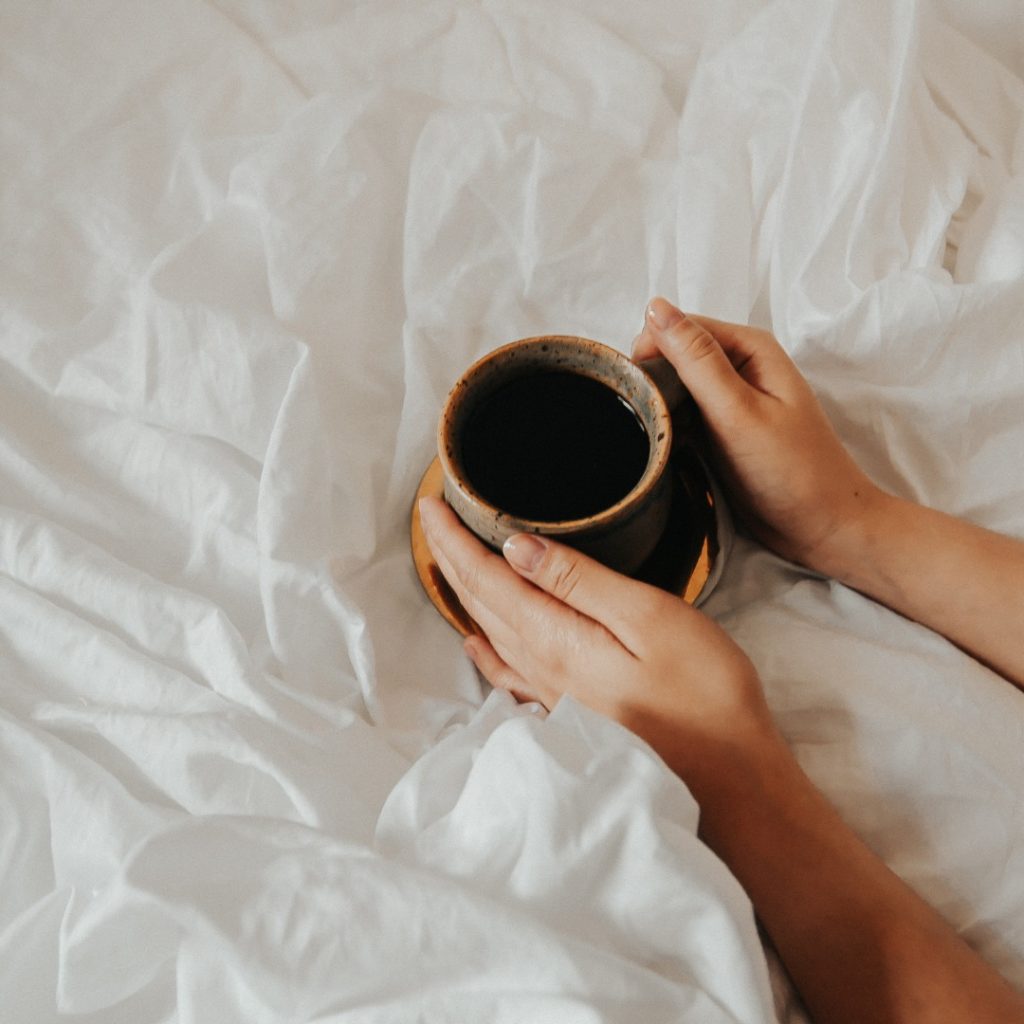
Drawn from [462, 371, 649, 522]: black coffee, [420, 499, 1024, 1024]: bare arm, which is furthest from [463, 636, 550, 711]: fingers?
[462, 371, 649, 522]: black coffee

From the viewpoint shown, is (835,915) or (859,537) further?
(859,537)

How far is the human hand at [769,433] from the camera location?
60 centimetres

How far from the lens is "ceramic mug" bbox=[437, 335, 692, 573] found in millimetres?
533

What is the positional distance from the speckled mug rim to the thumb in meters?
0.05

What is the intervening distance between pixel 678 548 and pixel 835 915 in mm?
235

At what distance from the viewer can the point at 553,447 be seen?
58cm

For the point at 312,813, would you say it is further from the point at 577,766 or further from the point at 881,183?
the point at 881,183

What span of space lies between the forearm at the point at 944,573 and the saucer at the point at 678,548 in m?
0.07

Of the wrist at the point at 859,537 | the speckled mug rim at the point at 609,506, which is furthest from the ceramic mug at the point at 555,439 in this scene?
the wrist at the point at 859,537

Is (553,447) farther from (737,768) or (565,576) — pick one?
(737,768)

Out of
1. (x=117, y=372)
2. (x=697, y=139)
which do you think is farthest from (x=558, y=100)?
(x=117, y=372)

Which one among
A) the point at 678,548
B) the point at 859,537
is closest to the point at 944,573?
the point at 859,537

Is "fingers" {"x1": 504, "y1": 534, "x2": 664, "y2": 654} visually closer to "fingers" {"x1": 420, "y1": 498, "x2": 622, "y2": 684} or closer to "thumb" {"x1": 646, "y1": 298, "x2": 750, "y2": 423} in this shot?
"fingers" {"x1": 420, "y1": 498, "x2": 622, "y2": 684}

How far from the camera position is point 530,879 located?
457 millimetres
